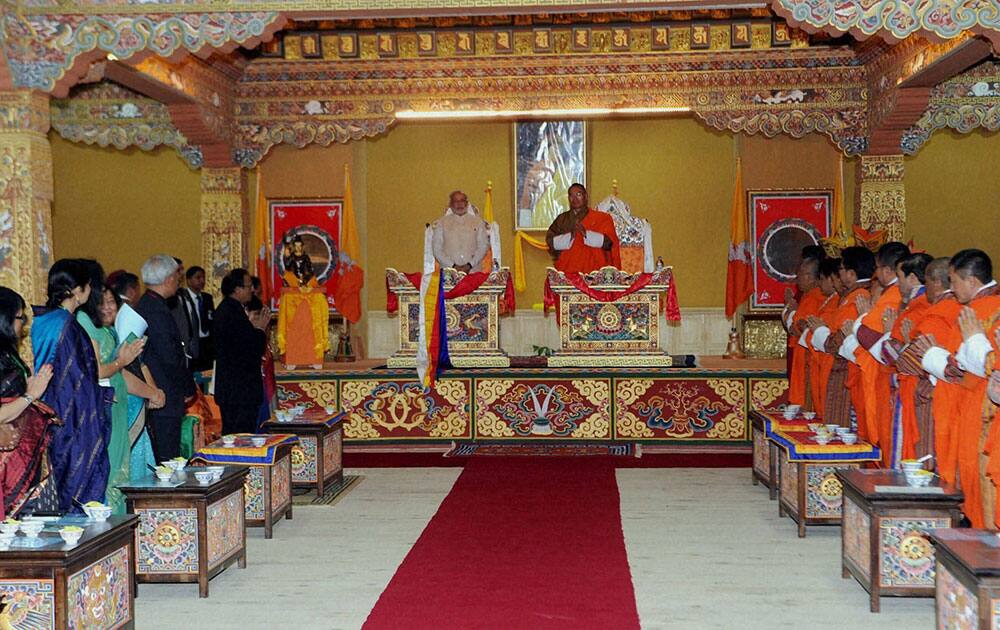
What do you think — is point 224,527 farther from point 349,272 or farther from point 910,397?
point 349,272

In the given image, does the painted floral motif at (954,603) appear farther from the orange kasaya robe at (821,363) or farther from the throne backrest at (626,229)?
the throne backrest at (626,229)

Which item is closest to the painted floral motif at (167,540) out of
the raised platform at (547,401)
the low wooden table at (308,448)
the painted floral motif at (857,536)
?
the low wooden table at (308,448)

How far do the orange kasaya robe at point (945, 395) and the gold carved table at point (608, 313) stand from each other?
427 cm

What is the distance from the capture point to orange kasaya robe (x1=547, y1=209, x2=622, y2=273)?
32.7 ft

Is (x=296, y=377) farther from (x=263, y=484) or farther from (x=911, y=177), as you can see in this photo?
(x=911, y=177)

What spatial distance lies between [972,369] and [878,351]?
139 centimetres

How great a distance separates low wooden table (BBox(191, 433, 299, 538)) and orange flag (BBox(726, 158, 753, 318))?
6.22 m

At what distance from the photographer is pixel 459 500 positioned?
23.6 ft

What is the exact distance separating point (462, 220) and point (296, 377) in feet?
6.79

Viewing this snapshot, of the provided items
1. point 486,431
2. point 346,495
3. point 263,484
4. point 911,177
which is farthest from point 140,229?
point 911,177

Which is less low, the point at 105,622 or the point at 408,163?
the point at 408,163

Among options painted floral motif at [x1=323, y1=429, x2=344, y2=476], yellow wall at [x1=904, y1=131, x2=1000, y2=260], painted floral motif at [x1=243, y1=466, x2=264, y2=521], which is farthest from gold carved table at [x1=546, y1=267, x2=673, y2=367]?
yellow wall at [x1=904, y1=131, x2=1000, y2=260]

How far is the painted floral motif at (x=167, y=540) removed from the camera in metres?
4.89

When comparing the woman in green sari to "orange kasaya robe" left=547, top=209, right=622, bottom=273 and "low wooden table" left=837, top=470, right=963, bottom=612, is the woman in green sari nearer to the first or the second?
"low wooden table" left=837, top=470, right=963, bottom=612
